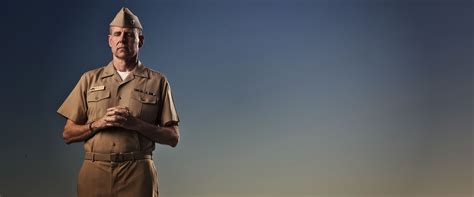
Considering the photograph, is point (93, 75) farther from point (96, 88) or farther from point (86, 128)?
point (86, 128)

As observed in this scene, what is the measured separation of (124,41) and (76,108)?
1.34 ft

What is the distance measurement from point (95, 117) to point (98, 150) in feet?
0.55

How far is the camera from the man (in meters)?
2.90

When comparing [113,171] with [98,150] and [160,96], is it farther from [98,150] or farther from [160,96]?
[160,96]

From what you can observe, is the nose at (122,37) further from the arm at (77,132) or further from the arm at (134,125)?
the arm at (77,132)

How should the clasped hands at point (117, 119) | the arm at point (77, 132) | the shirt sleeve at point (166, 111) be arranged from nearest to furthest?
the clasped hands at point (117, 119) → the arm at point (77, 132) → the shirt sleeve at point (166, 111)

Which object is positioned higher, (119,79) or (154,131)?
(119,79)

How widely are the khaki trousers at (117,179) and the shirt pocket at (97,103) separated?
23 centimetres

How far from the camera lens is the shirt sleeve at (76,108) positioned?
9.80 feet

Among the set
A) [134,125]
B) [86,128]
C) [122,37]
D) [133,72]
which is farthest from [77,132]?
[122,37]

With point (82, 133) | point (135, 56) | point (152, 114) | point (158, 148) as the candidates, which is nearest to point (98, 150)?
point (82, 133)

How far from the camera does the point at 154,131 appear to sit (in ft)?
9.61

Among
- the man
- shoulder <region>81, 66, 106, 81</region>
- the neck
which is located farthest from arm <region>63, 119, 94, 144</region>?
the neck

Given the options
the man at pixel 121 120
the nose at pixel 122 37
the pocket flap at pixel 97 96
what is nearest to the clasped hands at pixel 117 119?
the man at pixel 121 120
